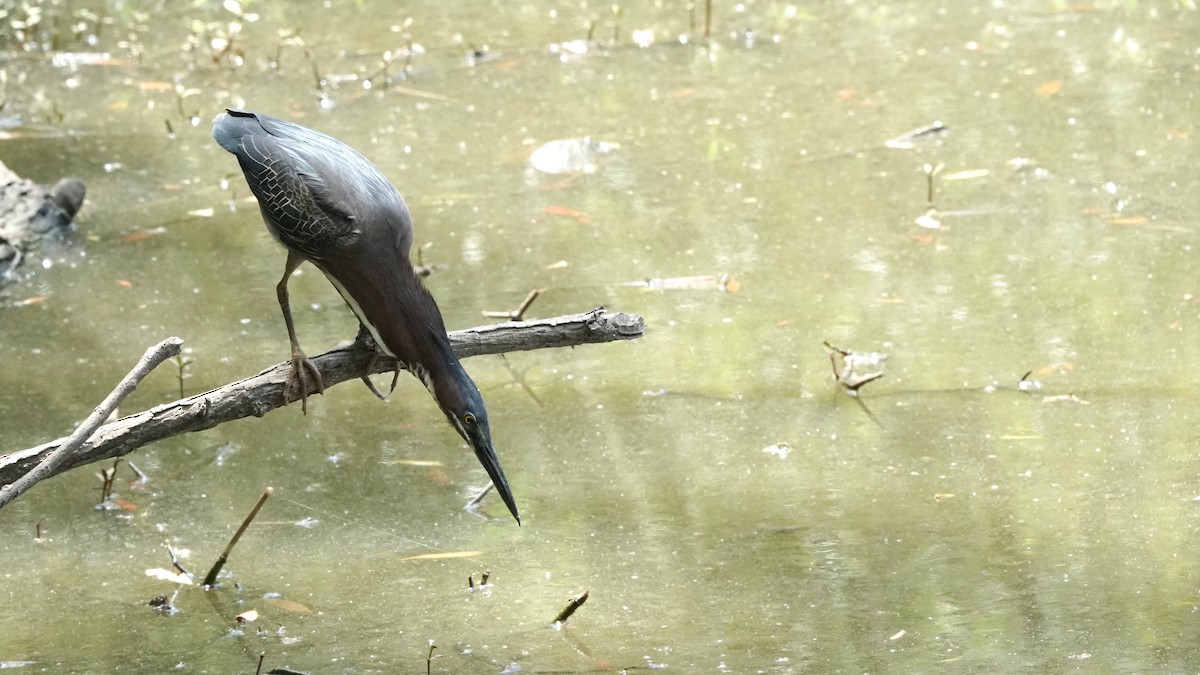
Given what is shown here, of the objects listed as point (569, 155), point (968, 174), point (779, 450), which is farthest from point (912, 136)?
point (779, 450)

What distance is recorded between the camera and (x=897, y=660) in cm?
305

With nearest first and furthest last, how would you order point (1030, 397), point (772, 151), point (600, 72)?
point (1030, 397), point (772, 151), point (600, 72)

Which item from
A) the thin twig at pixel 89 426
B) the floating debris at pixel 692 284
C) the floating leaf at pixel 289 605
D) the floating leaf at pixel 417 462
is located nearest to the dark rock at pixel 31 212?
the floating leaf at pixel 417 462

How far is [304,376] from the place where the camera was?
3.09m

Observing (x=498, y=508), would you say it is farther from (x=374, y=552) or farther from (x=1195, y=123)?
(x=1195, y=123)

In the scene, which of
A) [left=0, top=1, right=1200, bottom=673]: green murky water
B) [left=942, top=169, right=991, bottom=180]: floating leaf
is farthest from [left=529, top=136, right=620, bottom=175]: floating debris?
[left=942, top=169, right=991, bottom=180]: floating leaf

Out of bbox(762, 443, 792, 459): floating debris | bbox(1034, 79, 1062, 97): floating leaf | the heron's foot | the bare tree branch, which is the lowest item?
bbox(1034, 79, 1062, 97): floating leaf

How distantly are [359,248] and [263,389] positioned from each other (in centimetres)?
39

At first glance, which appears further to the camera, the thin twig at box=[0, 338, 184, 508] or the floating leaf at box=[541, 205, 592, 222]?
the floating leaf at box=[541, 205, 592, 222]

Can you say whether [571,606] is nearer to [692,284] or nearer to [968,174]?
[692,284]

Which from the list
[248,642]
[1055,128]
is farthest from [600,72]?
[248,642]

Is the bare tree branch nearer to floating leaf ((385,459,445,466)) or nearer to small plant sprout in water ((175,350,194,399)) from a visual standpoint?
floating leaf ((385,459,445,466))

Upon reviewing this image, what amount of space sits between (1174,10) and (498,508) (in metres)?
5.23

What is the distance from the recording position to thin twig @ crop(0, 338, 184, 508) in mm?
2430
